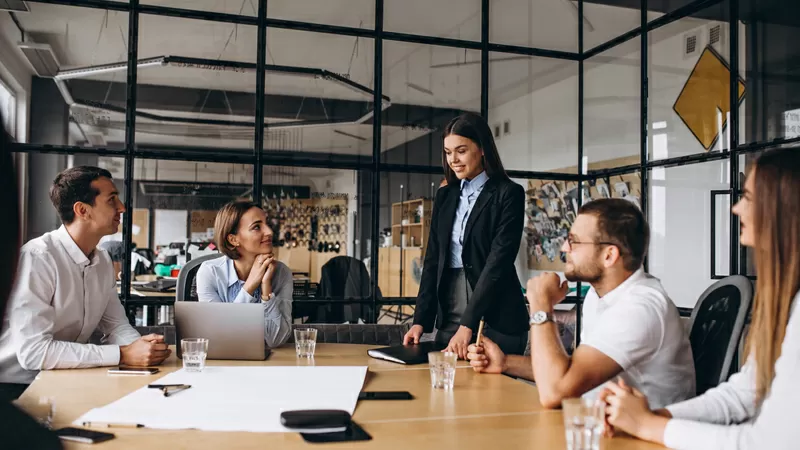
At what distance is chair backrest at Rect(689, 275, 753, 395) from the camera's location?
1.83m

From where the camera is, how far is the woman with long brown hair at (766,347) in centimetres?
125

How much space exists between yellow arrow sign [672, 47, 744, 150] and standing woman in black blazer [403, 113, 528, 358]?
6.10 feet

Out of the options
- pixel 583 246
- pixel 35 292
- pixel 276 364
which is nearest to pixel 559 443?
pixel 583 246

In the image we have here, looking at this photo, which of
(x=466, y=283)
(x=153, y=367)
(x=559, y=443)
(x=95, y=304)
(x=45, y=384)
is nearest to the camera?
(x=559, y=443)

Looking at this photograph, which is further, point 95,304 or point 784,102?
point 784,102

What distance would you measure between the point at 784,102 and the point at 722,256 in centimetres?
94

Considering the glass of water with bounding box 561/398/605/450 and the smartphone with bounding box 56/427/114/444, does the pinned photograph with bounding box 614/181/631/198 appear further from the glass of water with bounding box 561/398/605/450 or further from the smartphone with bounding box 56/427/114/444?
the smartphone with bounding box 56/427/114/444

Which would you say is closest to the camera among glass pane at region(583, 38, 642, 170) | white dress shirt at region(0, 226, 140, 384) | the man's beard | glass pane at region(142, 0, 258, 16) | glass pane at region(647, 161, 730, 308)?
the man's beard

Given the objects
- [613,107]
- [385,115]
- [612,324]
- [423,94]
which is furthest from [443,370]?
[613,107]

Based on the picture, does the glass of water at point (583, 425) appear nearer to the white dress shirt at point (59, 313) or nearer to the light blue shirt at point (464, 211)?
the white dress shirt at point (59, 313)

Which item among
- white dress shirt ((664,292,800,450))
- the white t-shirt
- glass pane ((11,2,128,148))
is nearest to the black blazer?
the white t-shirt

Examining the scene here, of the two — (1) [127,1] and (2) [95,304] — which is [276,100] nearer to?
(1) [127,1]

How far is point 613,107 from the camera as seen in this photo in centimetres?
472

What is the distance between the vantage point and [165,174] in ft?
12.6
